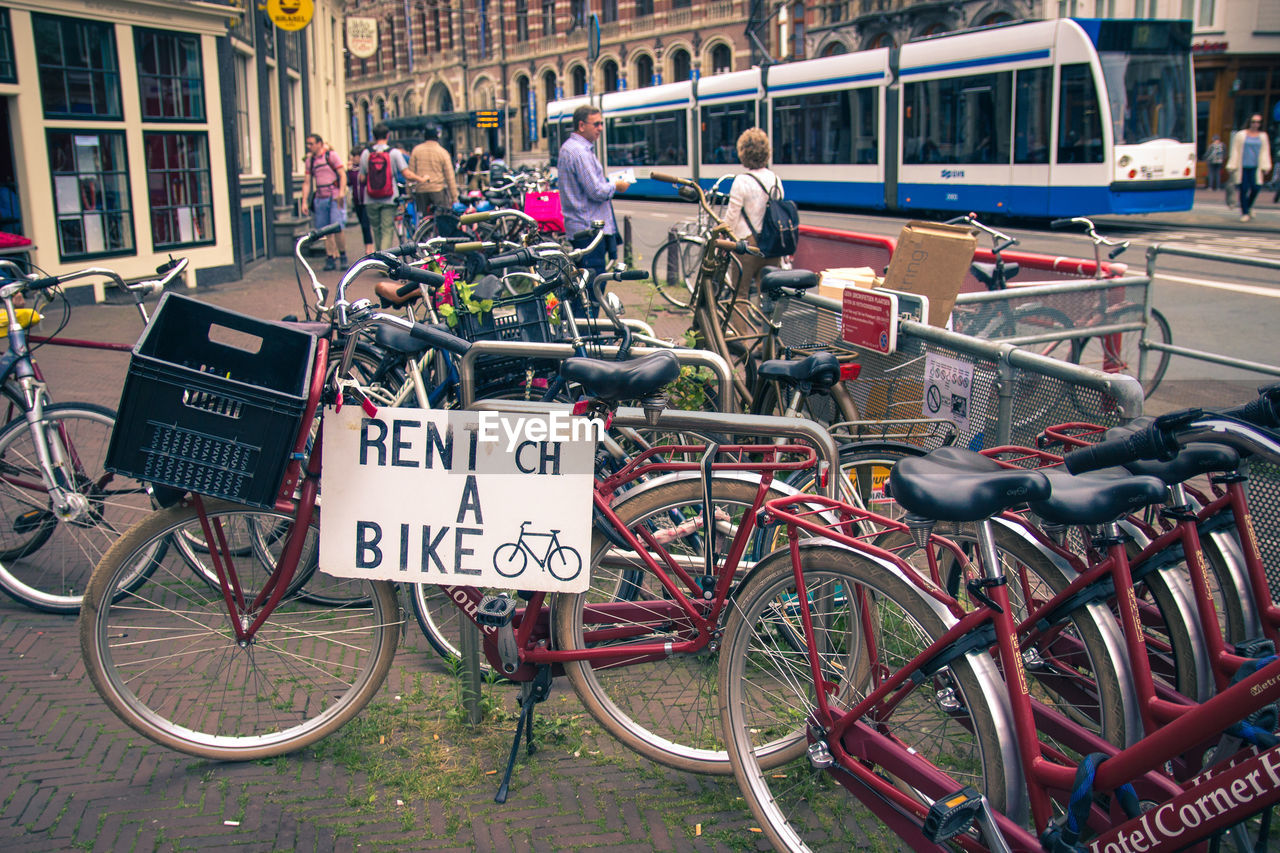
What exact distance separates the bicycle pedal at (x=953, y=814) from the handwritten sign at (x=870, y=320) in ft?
7.43

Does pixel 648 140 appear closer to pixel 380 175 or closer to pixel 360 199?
pixel 360 199

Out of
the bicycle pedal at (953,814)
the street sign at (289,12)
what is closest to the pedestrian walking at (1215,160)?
the street sign at (289,12)

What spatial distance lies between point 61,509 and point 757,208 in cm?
551

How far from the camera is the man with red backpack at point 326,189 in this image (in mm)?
14039

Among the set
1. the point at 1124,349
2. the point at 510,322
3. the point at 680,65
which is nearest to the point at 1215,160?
the point at 1124,349

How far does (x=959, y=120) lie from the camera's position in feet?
62.1

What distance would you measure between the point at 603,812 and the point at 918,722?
2.88 ft

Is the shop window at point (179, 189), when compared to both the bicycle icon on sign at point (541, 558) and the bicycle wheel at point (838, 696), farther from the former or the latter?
the bicycle wheel at point (838, 696)

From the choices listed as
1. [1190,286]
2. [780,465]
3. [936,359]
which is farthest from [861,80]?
[780,465]

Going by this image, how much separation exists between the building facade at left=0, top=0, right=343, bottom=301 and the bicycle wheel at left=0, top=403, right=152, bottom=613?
22.6ft

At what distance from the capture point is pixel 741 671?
8.71 ft

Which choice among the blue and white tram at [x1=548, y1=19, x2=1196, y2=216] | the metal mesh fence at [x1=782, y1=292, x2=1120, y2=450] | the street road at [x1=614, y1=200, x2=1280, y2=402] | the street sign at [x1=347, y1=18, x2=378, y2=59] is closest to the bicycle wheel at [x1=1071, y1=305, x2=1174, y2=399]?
the street road at [x1=614, y1=200, x2=1280, y2=402]

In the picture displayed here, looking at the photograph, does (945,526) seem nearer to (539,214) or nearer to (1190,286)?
(539,214)

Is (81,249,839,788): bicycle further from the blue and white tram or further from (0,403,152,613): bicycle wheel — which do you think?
the blue and white tram
